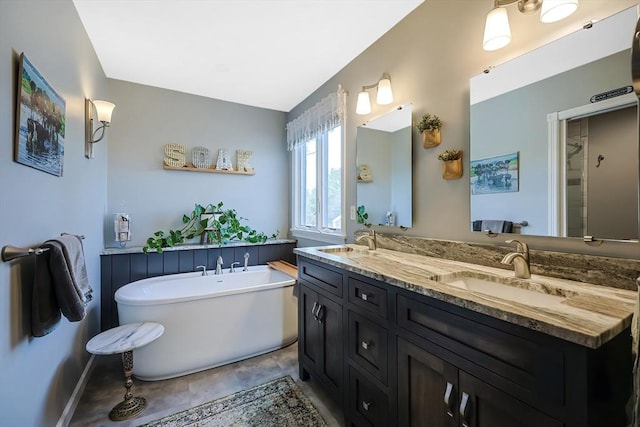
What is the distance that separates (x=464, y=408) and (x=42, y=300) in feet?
5.87

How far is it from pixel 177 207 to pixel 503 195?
3107 mm

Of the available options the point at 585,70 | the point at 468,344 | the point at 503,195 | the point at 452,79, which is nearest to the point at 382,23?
the point at 452,79

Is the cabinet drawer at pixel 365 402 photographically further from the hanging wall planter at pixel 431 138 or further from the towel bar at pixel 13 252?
the towel bar at pixel 13 252

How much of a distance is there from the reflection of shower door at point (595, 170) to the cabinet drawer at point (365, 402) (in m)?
1.10

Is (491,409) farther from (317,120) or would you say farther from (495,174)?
(317,120)

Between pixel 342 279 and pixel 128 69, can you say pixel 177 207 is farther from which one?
pixel 342 279

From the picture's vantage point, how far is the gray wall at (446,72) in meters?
1.34

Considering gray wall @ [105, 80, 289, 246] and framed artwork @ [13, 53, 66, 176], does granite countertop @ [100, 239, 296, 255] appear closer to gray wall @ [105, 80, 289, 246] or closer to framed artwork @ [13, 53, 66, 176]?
gray wall @ [105, 80, 289, 246]

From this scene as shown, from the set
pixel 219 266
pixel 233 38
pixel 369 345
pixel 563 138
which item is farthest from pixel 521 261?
pixel 219 266

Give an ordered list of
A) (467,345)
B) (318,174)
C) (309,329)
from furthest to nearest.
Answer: (318,174), (309,329), (467,345)

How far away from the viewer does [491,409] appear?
89 cm

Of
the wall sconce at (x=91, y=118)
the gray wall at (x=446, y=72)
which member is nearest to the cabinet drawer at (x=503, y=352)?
the gray wall at (x=446, y=72)

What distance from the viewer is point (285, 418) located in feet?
5.57

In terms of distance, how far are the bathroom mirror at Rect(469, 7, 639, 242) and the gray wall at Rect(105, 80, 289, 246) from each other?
266 cm
